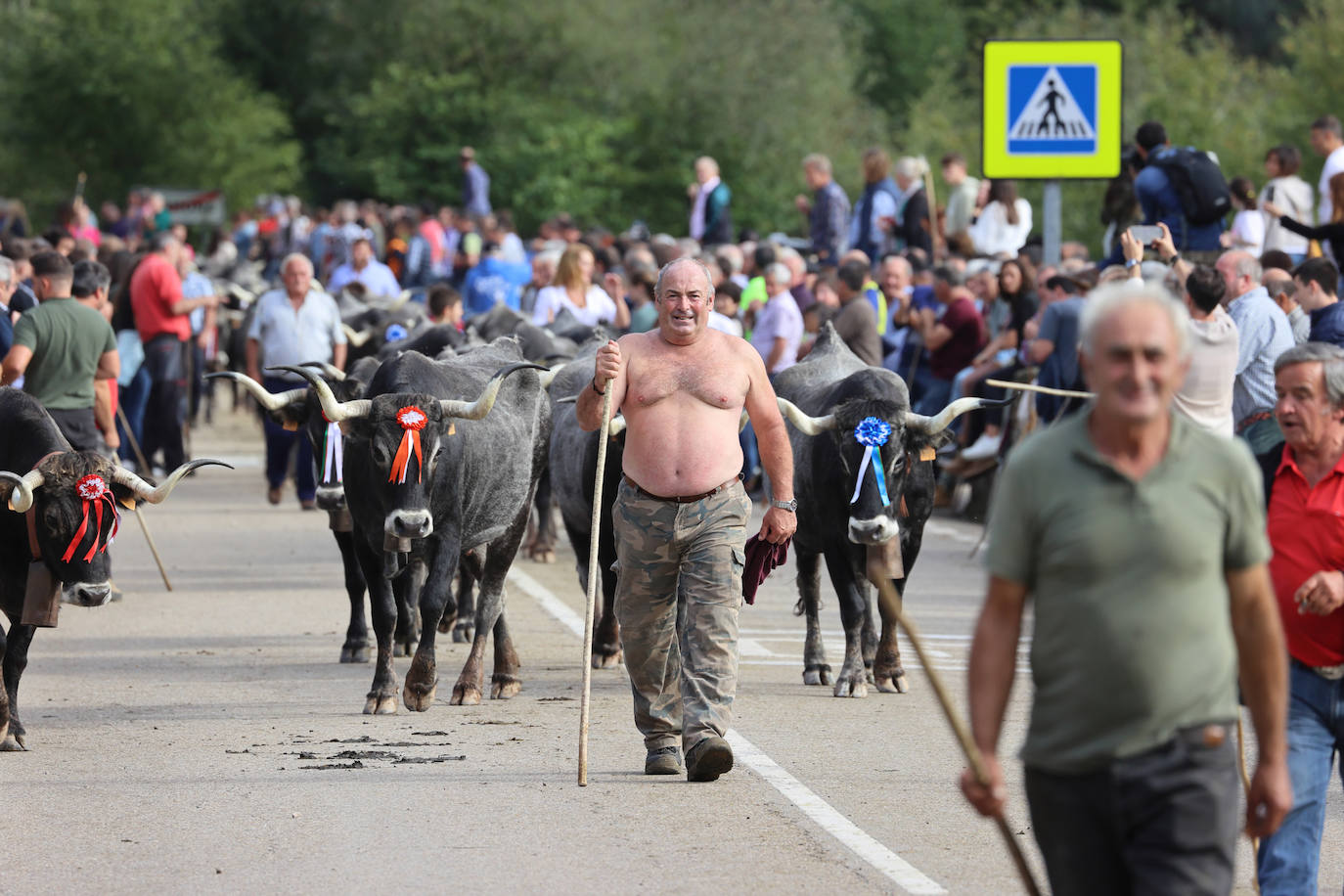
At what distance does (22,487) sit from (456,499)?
2.23 meters

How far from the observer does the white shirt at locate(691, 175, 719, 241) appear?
2644cm

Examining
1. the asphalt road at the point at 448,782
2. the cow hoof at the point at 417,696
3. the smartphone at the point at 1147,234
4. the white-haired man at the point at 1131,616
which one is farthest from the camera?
the smartphone at the point at 1147,234

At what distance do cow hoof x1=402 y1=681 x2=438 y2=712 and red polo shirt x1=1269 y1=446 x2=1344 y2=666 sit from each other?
16.8 ft

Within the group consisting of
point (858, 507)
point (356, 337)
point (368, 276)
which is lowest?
point (858, 507)

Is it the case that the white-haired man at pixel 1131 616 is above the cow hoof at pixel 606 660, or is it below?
above

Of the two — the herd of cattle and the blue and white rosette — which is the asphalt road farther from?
the blue and white rosette

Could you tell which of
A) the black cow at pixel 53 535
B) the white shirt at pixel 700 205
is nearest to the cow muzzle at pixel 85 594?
the black cow at pixel 53 535

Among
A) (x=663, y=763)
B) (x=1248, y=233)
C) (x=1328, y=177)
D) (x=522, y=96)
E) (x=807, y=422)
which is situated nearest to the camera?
(x=663, y=763)

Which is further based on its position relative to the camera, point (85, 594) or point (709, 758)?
point (85, 594)

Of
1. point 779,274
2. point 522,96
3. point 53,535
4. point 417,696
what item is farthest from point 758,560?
point 522,96

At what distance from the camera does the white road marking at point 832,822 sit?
22.5ft

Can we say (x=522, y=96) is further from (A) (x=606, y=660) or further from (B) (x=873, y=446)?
(B) (x=873, y=446)

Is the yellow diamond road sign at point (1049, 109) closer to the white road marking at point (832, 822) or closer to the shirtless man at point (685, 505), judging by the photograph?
the white road marking at point (832, 822)

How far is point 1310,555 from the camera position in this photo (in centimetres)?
589
